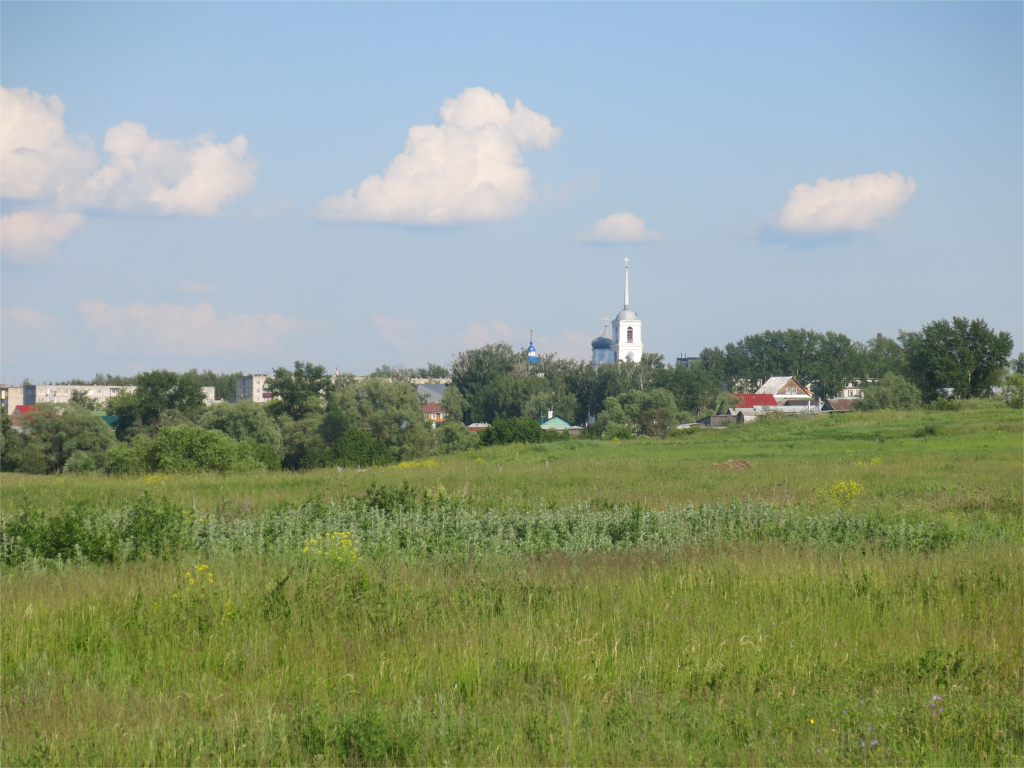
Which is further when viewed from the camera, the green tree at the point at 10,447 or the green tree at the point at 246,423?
the green tree at the point at 246,423

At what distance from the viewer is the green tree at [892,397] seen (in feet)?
265

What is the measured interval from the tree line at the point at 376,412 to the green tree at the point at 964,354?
0.31 feet

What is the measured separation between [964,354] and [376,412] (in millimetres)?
54947

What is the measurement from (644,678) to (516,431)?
2588 inches

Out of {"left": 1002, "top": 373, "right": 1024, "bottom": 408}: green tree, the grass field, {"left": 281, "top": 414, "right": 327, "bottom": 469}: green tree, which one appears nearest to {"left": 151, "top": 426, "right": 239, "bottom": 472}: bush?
{"left": 281, "top": 414, "right": 327, "bottom": 469}: green tree

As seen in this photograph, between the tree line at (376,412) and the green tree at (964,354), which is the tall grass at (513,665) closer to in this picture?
the tree line at (376,412)

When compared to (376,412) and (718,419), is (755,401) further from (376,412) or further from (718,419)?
(376,412)

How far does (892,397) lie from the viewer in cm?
8188

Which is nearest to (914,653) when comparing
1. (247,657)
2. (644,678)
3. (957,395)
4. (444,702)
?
(644,678)

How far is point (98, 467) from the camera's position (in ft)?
215

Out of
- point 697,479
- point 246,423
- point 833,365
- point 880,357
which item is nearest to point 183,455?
point 246,423

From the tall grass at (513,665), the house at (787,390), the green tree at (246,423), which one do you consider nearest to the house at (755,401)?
the house at (787,390)

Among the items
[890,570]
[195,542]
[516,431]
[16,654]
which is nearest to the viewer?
[16,654]

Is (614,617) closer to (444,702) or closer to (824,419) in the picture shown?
(444,702)
